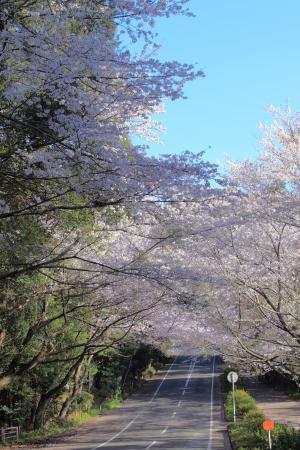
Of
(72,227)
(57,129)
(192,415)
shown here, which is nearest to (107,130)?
(57,129)

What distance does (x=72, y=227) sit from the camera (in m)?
8.18

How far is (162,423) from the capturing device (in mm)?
25062

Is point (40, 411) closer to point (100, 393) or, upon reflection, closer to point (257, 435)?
point (257, 435)

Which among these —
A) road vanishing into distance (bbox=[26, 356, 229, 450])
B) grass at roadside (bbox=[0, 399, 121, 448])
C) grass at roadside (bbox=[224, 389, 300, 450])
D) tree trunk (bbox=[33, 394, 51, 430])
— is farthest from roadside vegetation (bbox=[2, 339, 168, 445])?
grass at roadside (bbox=[224, 389, 300, 450])

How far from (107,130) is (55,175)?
108 cm

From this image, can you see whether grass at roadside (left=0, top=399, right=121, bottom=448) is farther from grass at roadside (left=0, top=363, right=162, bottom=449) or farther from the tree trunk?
the tree trunk

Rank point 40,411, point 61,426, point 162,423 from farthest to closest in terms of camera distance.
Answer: point 162,423 < point 61,426 < point 40,411

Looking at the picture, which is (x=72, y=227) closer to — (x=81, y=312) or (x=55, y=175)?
(x=55, y=175)

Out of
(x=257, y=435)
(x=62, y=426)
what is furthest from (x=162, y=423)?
(x=257, y=435)

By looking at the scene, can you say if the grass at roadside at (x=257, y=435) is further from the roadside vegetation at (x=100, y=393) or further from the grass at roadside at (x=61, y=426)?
the grass at roadside at (x=61, y=426)

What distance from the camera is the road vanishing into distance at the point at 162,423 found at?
18.2m

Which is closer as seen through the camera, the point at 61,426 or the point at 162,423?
the point at 61,426

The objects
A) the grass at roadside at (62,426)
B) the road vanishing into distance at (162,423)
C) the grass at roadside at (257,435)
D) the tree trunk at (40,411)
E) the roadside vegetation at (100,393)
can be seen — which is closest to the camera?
the grass at roadside at (257,435)

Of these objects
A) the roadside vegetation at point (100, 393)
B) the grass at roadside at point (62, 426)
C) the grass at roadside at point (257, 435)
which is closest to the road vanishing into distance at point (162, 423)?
the grass at roadside at point (62, 426)
